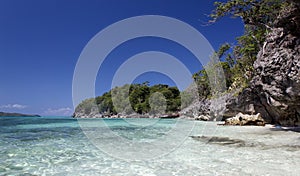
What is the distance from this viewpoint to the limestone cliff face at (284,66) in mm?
10391

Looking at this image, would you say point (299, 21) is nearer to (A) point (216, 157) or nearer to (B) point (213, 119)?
(A) point (216, 157)

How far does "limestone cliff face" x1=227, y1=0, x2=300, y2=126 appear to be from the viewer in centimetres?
1039

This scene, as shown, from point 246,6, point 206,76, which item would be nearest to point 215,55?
point 206,76

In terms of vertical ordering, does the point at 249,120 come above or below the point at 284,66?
below

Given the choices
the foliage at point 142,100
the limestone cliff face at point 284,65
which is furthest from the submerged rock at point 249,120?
the foliage at point 142,100

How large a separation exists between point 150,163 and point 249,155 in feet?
9.50

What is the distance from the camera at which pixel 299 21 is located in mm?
10406

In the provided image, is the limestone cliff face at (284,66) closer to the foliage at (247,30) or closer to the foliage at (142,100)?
the foliage at (247,30)

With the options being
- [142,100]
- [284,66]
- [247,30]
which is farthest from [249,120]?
[142,100]

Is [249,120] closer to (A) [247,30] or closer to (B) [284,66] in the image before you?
(B) [284,66]

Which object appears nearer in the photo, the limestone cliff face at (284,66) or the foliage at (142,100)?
the limestone cliff face at (284,66)

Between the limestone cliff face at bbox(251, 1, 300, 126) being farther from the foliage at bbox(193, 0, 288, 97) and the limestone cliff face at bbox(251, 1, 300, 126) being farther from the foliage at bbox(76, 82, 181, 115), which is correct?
the foliage at bbox(76, 82, 181, 115)

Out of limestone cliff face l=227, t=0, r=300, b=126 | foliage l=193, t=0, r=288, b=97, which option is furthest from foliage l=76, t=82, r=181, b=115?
limestone cliff face l=227, t=0, r=300, b=126

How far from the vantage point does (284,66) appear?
35.7 ft
